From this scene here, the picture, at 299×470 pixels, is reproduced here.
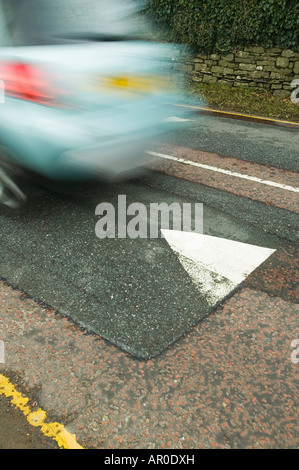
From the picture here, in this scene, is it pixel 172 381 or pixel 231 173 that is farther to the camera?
pixel 231 173

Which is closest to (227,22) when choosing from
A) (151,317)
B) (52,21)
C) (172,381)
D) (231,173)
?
(231,173)

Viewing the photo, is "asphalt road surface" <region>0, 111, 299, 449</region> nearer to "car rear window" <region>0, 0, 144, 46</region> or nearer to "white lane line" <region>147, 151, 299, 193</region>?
"white lane line" <region>147, 151, 299, 193</region>

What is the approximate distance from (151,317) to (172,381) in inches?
21.8

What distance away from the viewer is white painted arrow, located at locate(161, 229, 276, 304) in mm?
3193

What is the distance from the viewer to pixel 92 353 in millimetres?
2545

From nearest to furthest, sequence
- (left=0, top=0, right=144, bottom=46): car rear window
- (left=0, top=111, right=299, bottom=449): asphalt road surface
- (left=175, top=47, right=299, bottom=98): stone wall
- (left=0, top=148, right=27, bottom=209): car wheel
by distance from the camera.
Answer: (left=0, top=111, right=299, bottom=449): asphalt road surface, (left=0, top=0, right=144, bottom=46): car rear window, (left=0, top=148, right=27, bottom=209): car wheel, (left=175, top=47, right=299, bottom=98): stone wall

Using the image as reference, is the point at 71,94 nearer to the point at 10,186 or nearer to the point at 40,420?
the point at 10,186

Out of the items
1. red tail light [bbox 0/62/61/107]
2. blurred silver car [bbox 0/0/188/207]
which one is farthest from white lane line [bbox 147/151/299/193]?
red tail light [bbox 0/62/61/107]

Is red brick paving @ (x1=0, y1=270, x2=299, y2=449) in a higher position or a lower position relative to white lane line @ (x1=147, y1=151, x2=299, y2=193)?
lower

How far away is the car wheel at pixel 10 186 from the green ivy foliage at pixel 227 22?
842 centimetres

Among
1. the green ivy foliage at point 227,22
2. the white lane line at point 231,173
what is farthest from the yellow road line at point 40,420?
the green ivy foliage at point 227,22

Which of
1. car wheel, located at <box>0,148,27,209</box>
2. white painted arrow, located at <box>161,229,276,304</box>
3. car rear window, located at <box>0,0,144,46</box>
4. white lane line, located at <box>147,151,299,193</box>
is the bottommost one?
white painted arrow, located at <box>161,229,276,304</box>

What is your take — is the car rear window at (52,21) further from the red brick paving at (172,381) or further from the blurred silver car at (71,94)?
the red brick paving at (172,381)

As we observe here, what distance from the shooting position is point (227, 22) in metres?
10.4
